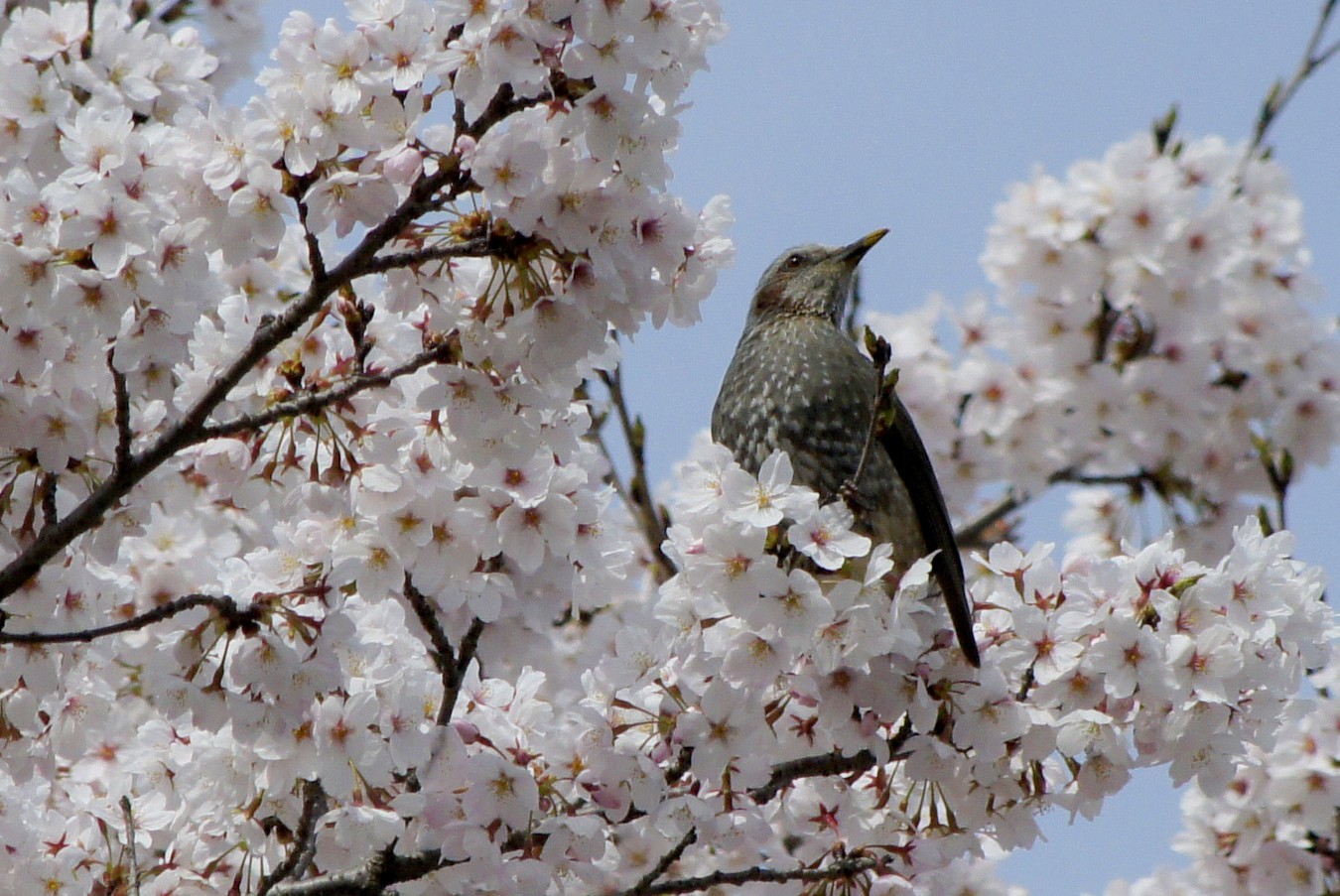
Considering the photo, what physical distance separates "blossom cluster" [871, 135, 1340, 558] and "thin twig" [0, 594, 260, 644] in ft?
15.4

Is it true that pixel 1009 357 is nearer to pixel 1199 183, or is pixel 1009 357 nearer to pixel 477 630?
pixel 1199 183

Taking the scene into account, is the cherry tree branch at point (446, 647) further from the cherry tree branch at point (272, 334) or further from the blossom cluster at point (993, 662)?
the cherry tree branch at point (272, 334)

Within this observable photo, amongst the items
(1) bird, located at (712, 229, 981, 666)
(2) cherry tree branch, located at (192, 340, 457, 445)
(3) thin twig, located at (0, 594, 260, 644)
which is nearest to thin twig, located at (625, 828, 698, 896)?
(3) thin twig, located at (0, 594, 260, 644)

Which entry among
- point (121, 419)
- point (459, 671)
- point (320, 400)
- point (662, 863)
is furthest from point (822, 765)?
point (121, 419)

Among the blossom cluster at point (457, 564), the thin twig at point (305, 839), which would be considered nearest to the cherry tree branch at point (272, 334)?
the blossom cluster at point (457, 564)

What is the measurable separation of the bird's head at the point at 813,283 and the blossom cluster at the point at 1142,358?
153cm

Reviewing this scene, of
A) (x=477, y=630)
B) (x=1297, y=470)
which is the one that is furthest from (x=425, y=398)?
(x=1297, y=470)

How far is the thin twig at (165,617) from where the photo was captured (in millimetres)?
2387

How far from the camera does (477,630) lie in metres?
2.90

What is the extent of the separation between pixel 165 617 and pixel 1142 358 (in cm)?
554

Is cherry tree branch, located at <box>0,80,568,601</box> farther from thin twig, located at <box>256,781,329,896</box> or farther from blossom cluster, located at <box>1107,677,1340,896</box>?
blossom cluster, located at <box>1107,677,1340,896</box>

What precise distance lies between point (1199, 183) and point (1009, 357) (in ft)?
3.80

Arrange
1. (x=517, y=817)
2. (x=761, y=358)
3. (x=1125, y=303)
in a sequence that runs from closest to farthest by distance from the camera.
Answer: (x=517, y=817) → (x=761, y=358) → (x=1125, y=303)

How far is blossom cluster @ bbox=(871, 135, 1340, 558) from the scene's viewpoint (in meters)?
6.79
